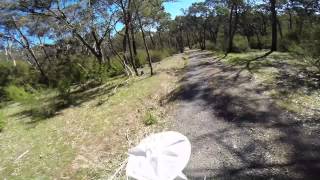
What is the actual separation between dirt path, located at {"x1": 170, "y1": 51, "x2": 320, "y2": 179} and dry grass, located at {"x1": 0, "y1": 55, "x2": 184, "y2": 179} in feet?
5.40

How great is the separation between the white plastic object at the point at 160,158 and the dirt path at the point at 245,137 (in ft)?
11.3

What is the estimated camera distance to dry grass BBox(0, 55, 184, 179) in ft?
32.1

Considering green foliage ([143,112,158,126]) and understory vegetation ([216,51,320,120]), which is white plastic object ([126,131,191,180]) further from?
green foliage ([143,112,158,126])

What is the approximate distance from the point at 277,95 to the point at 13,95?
1964cm

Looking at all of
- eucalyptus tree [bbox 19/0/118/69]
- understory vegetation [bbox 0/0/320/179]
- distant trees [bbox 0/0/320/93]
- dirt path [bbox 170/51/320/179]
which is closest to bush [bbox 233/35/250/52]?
distant trees [bbox 0/0/320/93]

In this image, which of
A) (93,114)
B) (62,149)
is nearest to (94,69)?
(93,114)

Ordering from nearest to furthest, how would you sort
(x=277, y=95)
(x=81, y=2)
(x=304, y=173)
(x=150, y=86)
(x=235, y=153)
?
1. (x=304, y=173)
2. (x=235, y=153)
3. (x=277, y=95)
4. (x=150, y=86)
5. (x=81, y=2)

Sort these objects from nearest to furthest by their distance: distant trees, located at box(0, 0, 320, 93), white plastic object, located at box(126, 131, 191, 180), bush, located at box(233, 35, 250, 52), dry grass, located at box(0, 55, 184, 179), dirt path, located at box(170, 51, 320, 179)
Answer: white plastic object, located at box(126, 131, 191, 180)
dirt path, located at box(170, 51, 320, 179)
dry grass, located at box(0, 55, 184, 179)
distant trees, located at box(0, 0, 320, 93)
bush, located at box(233, 35, 250, 52)

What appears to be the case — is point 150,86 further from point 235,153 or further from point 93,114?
point 235,153

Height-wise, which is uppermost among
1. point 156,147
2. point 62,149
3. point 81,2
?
point 81,2

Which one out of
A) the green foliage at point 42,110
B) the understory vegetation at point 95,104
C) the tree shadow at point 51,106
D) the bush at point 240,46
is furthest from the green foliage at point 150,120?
the bush at point 240,46

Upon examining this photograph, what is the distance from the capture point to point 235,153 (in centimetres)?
843

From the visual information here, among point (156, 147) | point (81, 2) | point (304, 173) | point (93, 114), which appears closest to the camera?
point (156, 147)

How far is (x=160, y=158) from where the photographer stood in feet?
13.9
